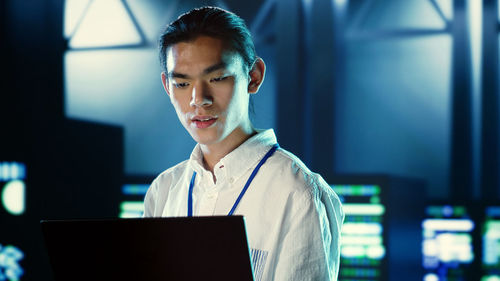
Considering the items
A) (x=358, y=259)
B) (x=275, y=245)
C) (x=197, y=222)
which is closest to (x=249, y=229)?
(x=275, y=245)

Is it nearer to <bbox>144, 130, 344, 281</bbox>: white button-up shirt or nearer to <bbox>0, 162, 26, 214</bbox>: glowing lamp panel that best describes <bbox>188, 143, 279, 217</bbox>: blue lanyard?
<bbox>144, 130, 344, 281</bbox>: white button-up shirt

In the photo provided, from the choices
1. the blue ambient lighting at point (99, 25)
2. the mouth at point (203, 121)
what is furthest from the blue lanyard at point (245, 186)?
the blue ambient lighting at point (99, 25)

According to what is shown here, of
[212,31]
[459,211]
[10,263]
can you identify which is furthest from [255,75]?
[10,263]

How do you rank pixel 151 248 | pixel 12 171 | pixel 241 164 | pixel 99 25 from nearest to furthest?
pixel 151 248, pixel 241 164, pixel 12 171, pixel 99 25

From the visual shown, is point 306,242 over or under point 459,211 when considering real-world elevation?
over

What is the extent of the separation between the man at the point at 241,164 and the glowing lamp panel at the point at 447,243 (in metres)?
1.39

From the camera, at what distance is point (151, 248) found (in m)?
0.74

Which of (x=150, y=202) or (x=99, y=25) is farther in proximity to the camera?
(x=99, y=25)

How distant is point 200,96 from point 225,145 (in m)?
0.12

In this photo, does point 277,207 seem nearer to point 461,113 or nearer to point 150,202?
point 150,202

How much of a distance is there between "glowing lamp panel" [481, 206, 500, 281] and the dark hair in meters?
1.52

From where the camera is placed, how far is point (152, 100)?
314 cm

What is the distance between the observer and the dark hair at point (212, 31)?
3.15ft

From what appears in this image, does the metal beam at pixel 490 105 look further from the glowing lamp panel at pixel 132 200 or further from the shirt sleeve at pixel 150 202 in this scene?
the shirt sleeve at pixel 150 202
